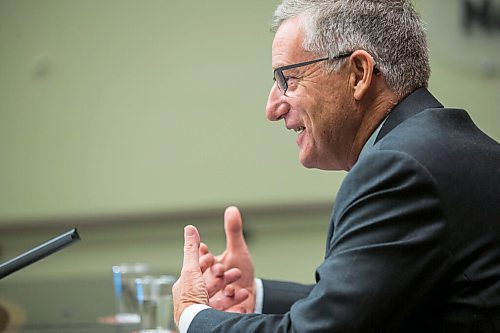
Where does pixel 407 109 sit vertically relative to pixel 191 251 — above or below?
above

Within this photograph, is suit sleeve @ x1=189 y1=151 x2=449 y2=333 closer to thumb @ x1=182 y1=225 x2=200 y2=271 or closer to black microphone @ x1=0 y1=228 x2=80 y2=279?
thumb @ x1=182 y1=225 x2=200 y2=271

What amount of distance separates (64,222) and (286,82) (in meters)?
3.32

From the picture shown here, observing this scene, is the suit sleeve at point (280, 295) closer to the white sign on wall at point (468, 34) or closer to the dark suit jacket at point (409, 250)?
the dark suit jacket at point (409, 250)

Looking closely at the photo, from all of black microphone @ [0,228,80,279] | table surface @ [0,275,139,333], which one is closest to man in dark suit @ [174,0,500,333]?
black microphone @ [0,228,80,279]

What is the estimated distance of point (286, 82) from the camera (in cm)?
191

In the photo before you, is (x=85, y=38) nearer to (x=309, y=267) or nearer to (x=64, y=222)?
(x=64, y=222)

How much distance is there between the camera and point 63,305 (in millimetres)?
2906

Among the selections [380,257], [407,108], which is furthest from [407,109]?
[380,257]

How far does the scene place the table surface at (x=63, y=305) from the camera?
2.53 metres

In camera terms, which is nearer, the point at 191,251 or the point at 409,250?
the point at 409,250

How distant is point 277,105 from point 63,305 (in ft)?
4.14

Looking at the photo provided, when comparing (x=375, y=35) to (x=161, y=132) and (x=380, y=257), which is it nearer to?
(x=380, y=257)

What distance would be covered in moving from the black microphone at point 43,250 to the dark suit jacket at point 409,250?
308 mm

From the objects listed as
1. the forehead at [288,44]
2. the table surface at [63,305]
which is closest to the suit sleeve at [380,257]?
the forehead at [288,44]
